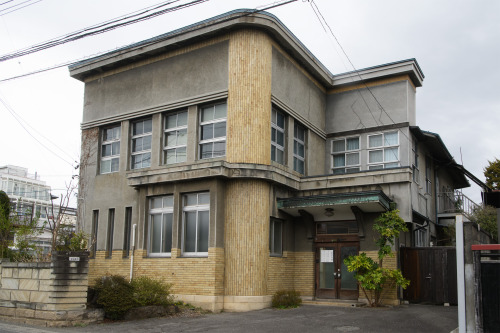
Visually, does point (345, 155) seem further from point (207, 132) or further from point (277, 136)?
point (207, 132)

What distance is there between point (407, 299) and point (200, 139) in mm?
9755

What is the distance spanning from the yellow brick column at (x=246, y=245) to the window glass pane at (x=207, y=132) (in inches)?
93.3

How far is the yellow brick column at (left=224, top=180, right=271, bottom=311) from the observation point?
56.5ft

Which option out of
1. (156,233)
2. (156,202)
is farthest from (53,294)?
(156,202)

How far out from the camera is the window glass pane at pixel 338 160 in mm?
23737

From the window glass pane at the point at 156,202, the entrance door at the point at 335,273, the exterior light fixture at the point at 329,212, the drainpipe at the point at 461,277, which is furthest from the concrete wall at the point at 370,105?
the drainpipe at the point at 461,277

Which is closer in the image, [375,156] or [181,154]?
[181,154]

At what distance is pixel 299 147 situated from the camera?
866 inches

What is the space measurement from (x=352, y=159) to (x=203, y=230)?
28.1 ft

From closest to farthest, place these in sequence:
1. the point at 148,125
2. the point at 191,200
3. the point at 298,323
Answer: the point at 298,323 → the point at 191,200 → the point at 148,125

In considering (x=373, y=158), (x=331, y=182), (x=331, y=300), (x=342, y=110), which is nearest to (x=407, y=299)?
(x=331, y=300)

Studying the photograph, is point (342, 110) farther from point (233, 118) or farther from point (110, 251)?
point (110, 251)

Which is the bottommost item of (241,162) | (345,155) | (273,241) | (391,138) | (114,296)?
(114,296)

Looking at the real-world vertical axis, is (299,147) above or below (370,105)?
below
